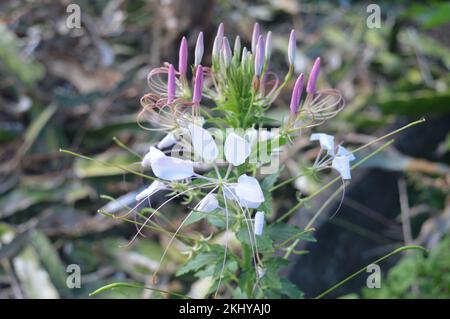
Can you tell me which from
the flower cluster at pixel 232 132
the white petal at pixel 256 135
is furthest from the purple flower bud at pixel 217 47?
the white petal at pixel 256 135

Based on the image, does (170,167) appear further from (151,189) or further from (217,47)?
(217,47)

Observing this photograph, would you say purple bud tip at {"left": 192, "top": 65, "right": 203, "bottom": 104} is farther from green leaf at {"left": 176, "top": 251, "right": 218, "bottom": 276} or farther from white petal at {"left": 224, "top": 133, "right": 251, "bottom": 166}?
green leaf at {"left": 176, "top": 251, "right": 218, "bottom": 276}

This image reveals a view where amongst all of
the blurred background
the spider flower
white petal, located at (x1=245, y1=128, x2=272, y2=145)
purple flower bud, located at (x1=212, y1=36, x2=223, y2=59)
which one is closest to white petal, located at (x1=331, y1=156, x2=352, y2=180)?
the spider flower

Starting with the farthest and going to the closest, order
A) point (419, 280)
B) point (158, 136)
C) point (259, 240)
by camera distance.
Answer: point (158, 136) → point (419, 280) → point (259, 240)

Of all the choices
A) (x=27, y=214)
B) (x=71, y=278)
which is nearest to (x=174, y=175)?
(x=71, y=278)

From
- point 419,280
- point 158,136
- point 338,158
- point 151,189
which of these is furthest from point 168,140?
point 158,136

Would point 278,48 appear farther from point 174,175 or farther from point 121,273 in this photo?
point 174,175
